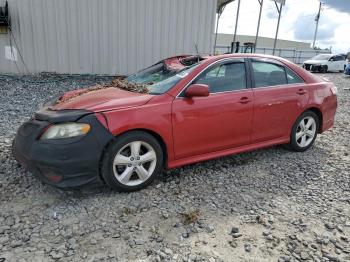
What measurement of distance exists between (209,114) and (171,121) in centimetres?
52

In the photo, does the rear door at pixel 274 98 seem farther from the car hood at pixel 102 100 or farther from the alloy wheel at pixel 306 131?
the car hood at pixel 102 100

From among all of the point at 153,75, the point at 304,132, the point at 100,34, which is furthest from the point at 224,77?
the point at 100,34

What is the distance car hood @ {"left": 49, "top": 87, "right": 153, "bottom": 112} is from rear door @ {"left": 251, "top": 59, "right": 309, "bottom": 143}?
157 centimetres

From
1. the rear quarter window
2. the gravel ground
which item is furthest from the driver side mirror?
the rear quarter window

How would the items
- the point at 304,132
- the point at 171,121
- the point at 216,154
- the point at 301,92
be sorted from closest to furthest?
the point at 171,121 < the point at 216,154 < the point at 301,92 < the point at 304,132

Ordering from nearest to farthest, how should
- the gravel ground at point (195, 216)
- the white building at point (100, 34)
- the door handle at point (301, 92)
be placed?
the gravel ground at point (195, 216) < the door handle at point (301, 92) < the white building at point (100, 34)

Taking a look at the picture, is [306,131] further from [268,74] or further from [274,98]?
[268,74]

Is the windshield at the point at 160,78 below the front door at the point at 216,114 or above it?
above

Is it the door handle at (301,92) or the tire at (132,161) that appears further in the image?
the door handle at (301,92)

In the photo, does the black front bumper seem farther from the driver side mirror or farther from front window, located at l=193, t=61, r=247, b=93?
front window, located at l=193, t=61, r=247, b=93

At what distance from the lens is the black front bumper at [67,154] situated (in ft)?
10.1

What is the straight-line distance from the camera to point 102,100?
3.49 metres

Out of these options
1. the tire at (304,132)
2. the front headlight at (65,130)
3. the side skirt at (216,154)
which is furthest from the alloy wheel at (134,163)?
the tire at (304,132)

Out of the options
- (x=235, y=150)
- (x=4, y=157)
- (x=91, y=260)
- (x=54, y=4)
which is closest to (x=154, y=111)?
(x=235, y=150)
